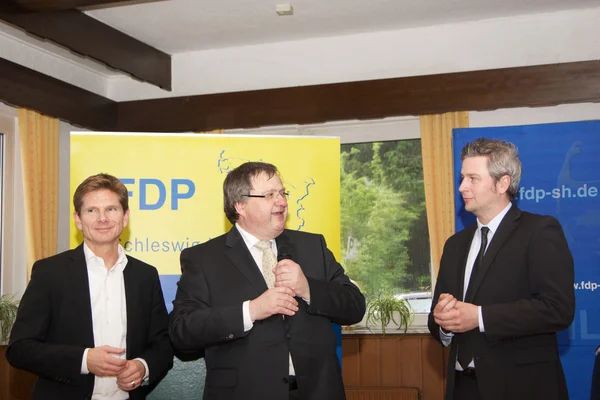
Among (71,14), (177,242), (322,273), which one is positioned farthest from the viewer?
(71,14)

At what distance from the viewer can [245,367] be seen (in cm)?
279

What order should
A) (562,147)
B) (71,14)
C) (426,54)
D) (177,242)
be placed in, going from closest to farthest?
(177,242), (562,147), (71,14), (426,54)

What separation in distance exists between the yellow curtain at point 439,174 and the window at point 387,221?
35cm

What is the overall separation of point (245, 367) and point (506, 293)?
3.56ft

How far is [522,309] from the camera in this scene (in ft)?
9.08

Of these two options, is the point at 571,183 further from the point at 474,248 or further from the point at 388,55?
the point at 388,55

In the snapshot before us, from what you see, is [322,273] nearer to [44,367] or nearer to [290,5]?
[44,367]

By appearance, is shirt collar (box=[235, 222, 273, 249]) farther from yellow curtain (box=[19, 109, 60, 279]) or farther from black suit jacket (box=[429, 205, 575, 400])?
yellow curtain (box=[19, 109, 60, 279])

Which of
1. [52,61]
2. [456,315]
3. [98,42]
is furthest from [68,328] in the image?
[52,61]

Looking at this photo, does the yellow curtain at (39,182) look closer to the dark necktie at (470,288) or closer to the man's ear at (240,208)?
the man's ear at (240,208)

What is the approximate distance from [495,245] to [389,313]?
3888mm

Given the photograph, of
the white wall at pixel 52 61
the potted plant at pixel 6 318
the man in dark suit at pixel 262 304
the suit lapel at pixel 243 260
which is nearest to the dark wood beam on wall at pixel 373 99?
the white wall at pixel 52 61

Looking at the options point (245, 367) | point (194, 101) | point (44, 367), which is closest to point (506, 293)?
point (245, 367)

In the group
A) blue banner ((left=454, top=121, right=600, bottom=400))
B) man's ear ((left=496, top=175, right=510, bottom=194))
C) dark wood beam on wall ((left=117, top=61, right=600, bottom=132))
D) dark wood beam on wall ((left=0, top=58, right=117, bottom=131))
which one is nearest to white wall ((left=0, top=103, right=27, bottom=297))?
dark wood beam on wall ((left=0, top=58, right=117, bottom=131))
